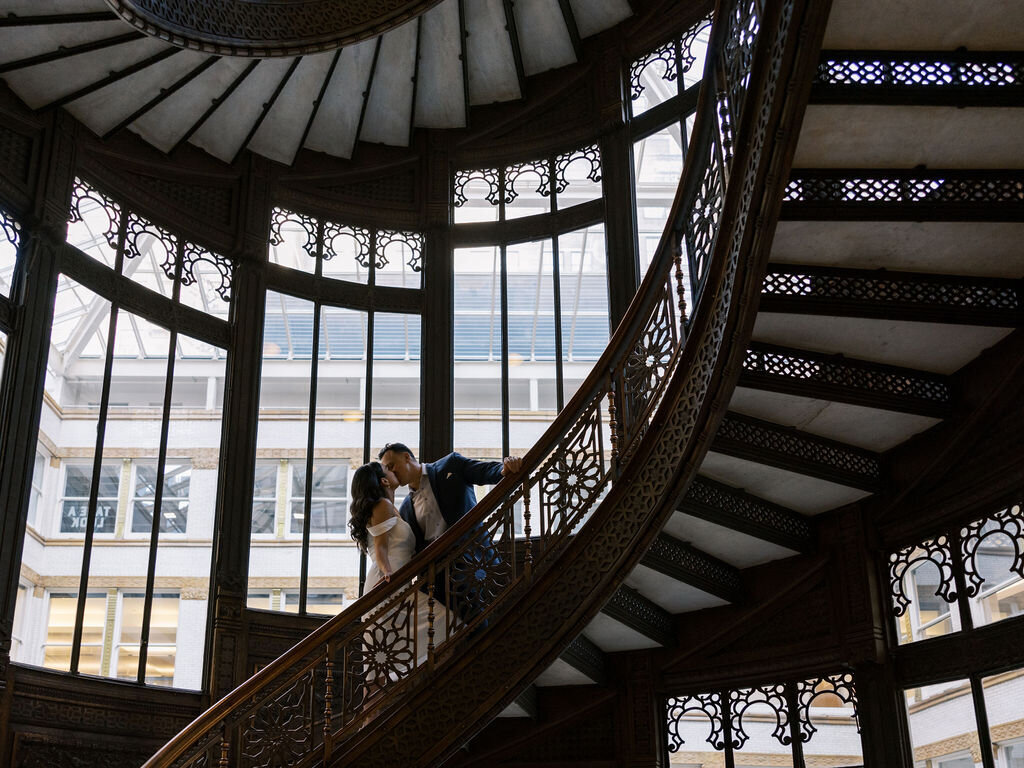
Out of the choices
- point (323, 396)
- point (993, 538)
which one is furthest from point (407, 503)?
point (993, 538)

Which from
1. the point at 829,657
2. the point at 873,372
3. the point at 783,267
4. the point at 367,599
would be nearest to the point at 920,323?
the point at 873,372

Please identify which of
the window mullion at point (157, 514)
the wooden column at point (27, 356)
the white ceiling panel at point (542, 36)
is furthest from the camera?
the white ceiling panel at point (542, 36)

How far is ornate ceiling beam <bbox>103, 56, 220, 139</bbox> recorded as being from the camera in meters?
8.81

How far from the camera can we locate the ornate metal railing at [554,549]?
5691mm

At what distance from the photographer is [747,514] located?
7.02 meters

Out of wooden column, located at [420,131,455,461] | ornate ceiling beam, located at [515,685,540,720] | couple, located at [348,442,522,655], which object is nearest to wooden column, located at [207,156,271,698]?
wooden column, located at [420,131,455,461]

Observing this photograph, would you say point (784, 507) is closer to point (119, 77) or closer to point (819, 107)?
point (819, 107)

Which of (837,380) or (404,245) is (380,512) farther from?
(404,245)

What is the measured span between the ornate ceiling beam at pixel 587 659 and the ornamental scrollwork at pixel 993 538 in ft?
7.77

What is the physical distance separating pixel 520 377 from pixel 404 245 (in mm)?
1653

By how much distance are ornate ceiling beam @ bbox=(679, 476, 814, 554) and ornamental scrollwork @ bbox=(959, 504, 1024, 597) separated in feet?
3.29

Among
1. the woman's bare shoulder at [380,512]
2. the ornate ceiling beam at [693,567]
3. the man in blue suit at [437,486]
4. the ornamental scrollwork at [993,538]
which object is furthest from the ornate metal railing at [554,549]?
the ornamental scrollwork at [993,538]

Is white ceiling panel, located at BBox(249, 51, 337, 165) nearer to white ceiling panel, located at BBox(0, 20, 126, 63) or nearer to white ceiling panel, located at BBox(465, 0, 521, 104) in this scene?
white ceiling panel, located at BBox(465, 0, 521, 104)

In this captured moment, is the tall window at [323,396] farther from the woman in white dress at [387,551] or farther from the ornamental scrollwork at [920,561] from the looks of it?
the ornamental scrollwork at [920,561]
